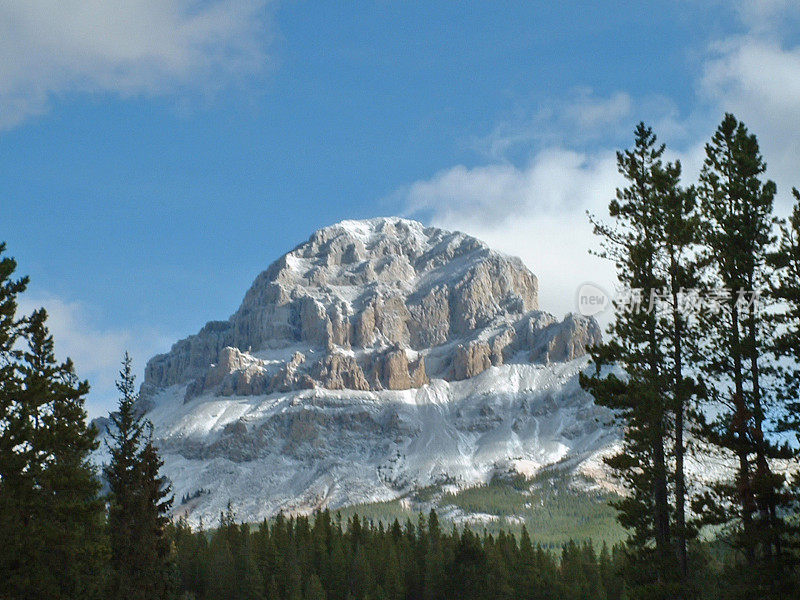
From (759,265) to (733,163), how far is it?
428 centimetres

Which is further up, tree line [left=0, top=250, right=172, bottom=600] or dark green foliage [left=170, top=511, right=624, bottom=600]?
tree line [left=0, top=250, right=172, bottom=600]

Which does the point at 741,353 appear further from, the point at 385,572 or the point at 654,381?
the point at 385,572

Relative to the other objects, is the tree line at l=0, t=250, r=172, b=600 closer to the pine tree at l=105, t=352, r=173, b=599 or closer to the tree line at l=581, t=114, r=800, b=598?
the pine tree at l=105, t=352, r=173, b=599

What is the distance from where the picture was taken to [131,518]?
48.3 meters

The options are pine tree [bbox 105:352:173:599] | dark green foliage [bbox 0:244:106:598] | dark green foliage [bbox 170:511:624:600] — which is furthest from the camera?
dark green foliage [bbox 170:511:624:600]

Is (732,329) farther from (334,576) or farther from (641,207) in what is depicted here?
(334,576)

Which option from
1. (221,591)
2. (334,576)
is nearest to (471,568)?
(334,576)

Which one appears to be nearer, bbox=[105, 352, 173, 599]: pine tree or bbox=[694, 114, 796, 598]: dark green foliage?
bbox=[694, 114, 796, 598]: dark green foliage

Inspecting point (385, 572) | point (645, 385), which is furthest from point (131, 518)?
point (385, 572)

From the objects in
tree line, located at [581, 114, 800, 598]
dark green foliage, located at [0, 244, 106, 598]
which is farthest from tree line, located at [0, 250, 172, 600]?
tree line, located at [581, 114, 800, 598]

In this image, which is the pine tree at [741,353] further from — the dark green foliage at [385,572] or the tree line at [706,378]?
the dark green foliage at [385,572]

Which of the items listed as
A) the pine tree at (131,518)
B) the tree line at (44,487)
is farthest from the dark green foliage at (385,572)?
the tree line at (44,487)

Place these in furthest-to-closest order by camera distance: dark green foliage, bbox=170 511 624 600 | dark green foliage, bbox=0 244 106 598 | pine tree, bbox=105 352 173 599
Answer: dark green foliage, bbox=170 511 624 600 → pine tree, bbox=105 352 173 599 → dark green foliage, bbox=0 244 106 598

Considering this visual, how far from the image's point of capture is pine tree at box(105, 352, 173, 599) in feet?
152
